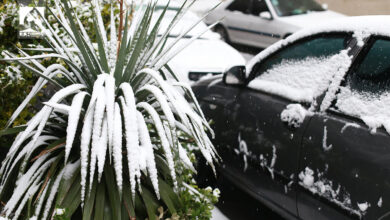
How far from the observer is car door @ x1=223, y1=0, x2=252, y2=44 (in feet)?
33.0

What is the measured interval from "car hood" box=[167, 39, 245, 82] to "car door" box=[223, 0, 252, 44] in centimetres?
346

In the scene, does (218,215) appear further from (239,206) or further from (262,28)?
(262,28)

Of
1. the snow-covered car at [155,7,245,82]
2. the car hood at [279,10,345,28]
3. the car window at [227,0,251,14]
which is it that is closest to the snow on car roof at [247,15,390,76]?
the snow-covered car at [155,7,245,82]

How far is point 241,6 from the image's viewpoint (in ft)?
34.7

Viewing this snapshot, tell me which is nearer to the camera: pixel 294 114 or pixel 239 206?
pixel 294 114

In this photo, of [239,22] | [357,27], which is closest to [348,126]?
[357,27]

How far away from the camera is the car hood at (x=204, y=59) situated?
19.5 feet

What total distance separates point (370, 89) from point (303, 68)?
0.58 metres

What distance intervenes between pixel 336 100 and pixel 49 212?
1.74 metres

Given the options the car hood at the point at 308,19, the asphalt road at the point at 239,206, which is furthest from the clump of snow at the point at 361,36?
the car hood at the point at 308,19

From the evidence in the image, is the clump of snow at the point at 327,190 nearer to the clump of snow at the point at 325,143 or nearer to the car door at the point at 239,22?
the clump of snow at the point at 325,143

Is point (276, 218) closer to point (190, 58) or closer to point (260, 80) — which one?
point (260, 80)

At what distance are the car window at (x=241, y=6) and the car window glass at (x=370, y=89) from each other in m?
7.75

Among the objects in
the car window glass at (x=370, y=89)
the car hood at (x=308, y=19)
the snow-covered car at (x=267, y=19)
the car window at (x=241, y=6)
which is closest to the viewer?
the car window glass at (x=370, y=89)
